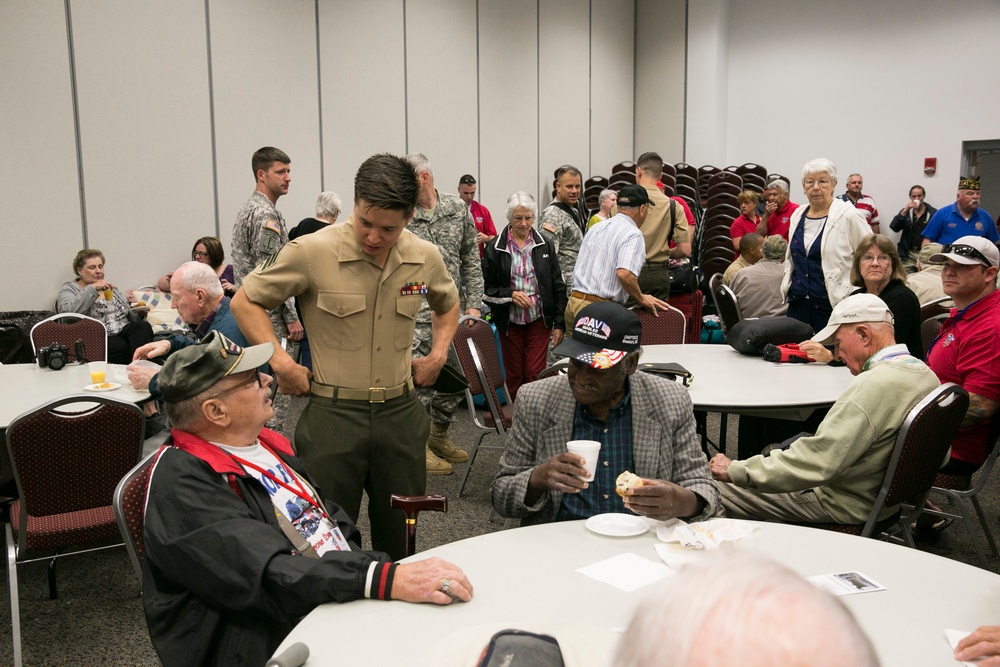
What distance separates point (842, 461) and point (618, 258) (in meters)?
2.87

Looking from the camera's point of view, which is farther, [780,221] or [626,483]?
[780,221]

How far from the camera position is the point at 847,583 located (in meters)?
1.73

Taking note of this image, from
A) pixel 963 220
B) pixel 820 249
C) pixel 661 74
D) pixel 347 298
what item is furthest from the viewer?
pixel 661 74

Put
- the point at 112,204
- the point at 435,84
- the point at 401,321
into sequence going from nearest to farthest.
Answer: the point at 401,321 → the point at 112,204 → the point at 435,84

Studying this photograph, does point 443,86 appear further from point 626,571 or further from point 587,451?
point 626,571

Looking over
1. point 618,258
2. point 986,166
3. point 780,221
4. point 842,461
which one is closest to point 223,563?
point 842,461

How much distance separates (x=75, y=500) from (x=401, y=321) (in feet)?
4.88

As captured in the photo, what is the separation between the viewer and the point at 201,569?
63.9 inches

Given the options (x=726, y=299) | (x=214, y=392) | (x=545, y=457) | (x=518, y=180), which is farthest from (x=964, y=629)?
(x=518, y=180)

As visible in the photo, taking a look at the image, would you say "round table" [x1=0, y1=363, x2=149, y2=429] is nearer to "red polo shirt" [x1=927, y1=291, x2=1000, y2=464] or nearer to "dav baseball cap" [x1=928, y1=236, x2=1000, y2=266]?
"red polo shirt" [x1=927, y1=291, x2=1000, y2=464]

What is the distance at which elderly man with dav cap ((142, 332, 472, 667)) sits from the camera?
1620 millimetres

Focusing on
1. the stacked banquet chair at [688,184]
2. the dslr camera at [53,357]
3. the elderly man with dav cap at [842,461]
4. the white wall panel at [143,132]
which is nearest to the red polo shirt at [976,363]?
the elderly man with dav cap at [842,461]

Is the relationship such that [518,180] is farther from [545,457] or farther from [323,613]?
[323,613]

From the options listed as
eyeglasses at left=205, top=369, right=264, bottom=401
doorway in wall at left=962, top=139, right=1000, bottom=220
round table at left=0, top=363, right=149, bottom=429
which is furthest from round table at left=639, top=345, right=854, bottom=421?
doorway in wall at left=962, top=139, right=1000, bottom=220
